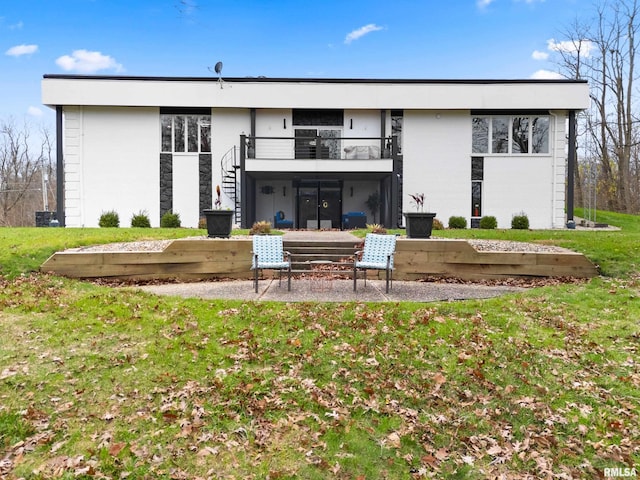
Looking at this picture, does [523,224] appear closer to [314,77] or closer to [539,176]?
[539,176]

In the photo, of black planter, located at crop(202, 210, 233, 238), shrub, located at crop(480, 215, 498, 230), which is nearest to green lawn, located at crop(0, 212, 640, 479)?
black planter, located at crop(202, 210, 233, 238)

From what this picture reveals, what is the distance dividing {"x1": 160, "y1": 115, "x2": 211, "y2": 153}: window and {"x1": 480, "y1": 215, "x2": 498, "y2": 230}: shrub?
502 inches

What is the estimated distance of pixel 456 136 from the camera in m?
20.2

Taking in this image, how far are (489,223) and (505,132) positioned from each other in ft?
15.2

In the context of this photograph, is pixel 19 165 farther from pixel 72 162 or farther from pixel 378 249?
pixel 378 249

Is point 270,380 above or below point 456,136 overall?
below

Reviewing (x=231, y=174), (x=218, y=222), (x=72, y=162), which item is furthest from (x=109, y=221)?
(x=218, y=222)

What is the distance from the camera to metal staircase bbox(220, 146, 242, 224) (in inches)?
771

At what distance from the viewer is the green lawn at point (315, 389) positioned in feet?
10.8

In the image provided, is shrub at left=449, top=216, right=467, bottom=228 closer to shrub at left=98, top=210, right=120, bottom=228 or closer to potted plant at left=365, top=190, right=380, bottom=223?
potted plant at left=365, top=190, right=380, bottom=223

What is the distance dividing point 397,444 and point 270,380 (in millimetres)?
1376

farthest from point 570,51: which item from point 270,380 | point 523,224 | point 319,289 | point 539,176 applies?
point 270,380

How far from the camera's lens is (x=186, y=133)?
20016mm

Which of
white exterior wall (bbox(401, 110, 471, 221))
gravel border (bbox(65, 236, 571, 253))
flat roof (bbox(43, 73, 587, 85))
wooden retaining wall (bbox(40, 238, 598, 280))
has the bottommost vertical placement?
wooden retaining wall (bbox(40, 238, 598, 280))
